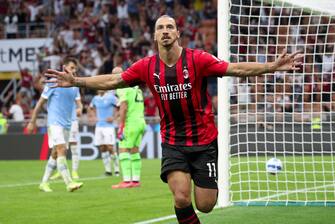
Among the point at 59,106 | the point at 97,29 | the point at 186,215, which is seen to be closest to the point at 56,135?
the point at 59,106

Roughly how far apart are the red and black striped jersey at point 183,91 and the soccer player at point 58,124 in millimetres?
5807

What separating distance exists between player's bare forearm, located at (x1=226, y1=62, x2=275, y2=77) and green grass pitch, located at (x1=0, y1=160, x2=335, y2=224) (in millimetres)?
2438

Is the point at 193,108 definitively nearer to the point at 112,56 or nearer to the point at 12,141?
the point at 12,141

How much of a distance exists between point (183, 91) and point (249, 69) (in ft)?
2.15

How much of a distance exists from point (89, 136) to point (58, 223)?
1501cm

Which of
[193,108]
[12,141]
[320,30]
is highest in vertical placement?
[320,30]

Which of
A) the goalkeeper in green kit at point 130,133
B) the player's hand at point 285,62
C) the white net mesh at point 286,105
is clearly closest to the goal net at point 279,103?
the white net mesh at point 286,105

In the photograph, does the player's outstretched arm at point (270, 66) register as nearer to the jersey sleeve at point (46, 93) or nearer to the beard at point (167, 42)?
the beard at point (167, 42)

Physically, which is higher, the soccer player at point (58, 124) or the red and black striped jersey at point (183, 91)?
the red and black striped jersey at point (183, 91)

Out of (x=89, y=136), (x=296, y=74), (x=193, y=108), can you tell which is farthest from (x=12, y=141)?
(x=193, y=108)

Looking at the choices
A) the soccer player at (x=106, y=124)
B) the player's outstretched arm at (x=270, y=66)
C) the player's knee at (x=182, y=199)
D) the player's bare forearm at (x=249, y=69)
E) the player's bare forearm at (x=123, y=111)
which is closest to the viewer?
the player's outstretched arm at (x=270, y=66)

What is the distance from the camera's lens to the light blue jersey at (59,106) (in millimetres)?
14320

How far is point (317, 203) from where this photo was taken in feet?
37.8

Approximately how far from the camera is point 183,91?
7945 millimetres
